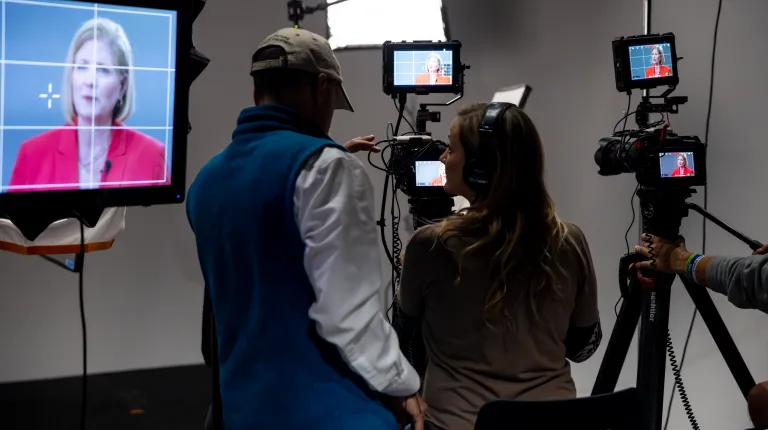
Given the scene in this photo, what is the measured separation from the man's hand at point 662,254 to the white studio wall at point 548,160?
88cm

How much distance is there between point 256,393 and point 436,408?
1.49 ft

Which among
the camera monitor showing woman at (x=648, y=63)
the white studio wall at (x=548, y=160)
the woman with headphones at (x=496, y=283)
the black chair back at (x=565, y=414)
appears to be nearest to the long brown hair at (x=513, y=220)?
the woman with headphones at (x=496, y=283)

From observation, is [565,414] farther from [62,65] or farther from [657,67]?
[657,67]

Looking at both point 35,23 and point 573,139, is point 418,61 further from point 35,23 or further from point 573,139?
point 35,23

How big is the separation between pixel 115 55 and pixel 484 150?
762 millimetres

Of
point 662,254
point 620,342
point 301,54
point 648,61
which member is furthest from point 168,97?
point 648,61

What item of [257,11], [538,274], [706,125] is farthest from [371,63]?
[538,274]

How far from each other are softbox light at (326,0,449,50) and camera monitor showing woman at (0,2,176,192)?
217 cm

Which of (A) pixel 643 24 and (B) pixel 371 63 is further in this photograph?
(B) pixel 371 63

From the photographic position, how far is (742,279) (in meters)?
1.64

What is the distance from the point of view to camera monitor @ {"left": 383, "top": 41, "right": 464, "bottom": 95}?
8.32ft

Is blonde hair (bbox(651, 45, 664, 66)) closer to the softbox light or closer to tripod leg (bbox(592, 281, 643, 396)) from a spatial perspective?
tripod leg (bbox(592, 281, 643, 396))

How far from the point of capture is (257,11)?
11.5 feet

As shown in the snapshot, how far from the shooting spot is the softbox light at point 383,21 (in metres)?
3.37
